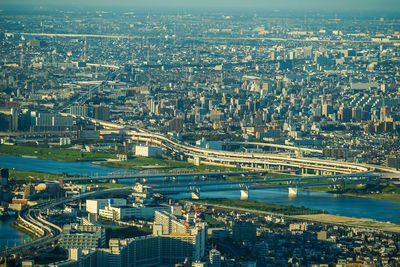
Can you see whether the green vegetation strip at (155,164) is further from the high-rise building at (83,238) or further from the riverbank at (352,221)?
the high-rise building at (83,238)

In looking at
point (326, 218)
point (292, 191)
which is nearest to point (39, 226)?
point (326, 218)

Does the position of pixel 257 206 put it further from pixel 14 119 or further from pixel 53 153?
pixel 14 119

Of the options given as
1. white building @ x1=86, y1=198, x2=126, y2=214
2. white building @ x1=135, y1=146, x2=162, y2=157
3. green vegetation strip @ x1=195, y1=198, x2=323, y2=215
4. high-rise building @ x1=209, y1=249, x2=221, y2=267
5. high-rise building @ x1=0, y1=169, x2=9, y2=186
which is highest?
high-rise building @ x1=209, y1=249, x2=221, y2=267

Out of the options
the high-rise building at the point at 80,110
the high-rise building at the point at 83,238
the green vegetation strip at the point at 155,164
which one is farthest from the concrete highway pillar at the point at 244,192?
the high-rise building at the point at 80,110

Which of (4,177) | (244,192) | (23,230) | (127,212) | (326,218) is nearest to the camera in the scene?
(23,230)

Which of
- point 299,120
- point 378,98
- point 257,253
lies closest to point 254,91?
point 378,98

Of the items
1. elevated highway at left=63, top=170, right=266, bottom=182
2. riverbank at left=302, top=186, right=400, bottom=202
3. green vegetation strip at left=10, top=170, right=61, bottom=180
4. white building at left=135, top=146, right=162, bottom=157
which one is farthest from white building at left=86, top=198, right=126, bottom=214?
white building at left=135, top=146, right=162, bottom=157

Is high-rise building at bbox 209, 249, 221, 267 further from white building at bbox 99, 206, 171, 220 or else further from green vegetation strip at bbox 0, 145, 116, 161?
green vegetation strip at bbox 0, 145, 116, 161

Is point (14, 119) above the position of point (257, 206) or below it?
below
